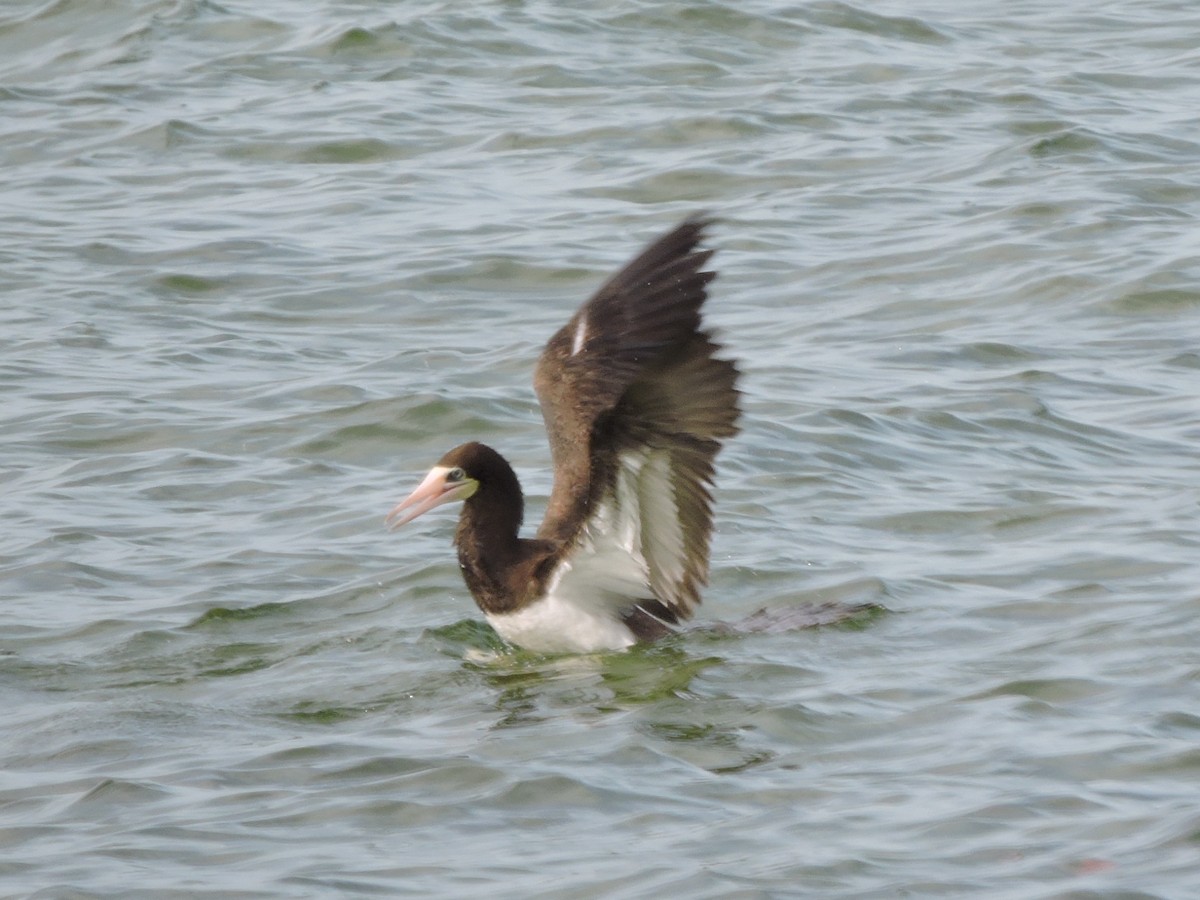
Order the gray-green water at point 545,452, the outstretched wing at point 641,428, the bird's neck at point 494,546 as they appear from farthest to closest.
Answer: the bird's neck at point 494,546 → the outstretched wing at point 641,428 → the gray-green water at point 545,452

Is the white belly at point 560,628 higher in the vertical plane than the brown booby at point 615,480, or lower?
lower

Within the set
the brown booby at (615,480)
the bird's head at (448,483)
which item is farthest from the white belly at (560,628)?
the bird's head at (448,483)

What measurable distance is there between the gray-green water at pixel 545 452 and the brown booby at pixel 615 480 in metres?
0.19

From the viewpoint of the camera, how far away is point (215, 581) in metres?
7.75

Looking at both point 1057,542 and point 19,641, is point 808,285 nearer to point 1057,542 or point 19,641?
point 1057,542

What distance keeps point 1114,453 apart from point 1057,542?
1.01 meters

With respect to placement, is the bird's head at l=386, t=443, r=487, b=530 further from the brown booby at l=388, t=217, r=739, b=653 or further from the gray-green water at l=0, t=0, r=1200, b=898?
the gray-green water at l=0, t=0, r=1200, b=898

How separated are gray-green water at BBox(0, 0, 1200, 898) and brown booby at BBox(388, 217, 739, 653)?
0.19 meters

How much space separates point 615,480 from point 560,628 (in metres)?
0.57

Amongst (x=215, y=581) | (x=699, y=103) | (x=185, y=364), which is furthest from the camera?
(x=699, y=103)

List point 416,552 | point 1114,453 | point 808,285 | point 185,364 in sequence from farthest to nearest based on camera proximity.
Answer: point 808,285, point 185,364, point 1114,453, point 416,552

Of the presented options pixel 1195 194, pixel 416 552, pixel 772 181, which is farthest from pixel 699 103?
pixel 416 552

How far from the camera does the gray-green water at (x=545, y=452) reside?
5.55 m

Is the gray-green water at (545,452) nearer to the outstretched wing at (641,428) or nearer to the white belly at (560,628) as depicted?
the white belly at (560,628)
